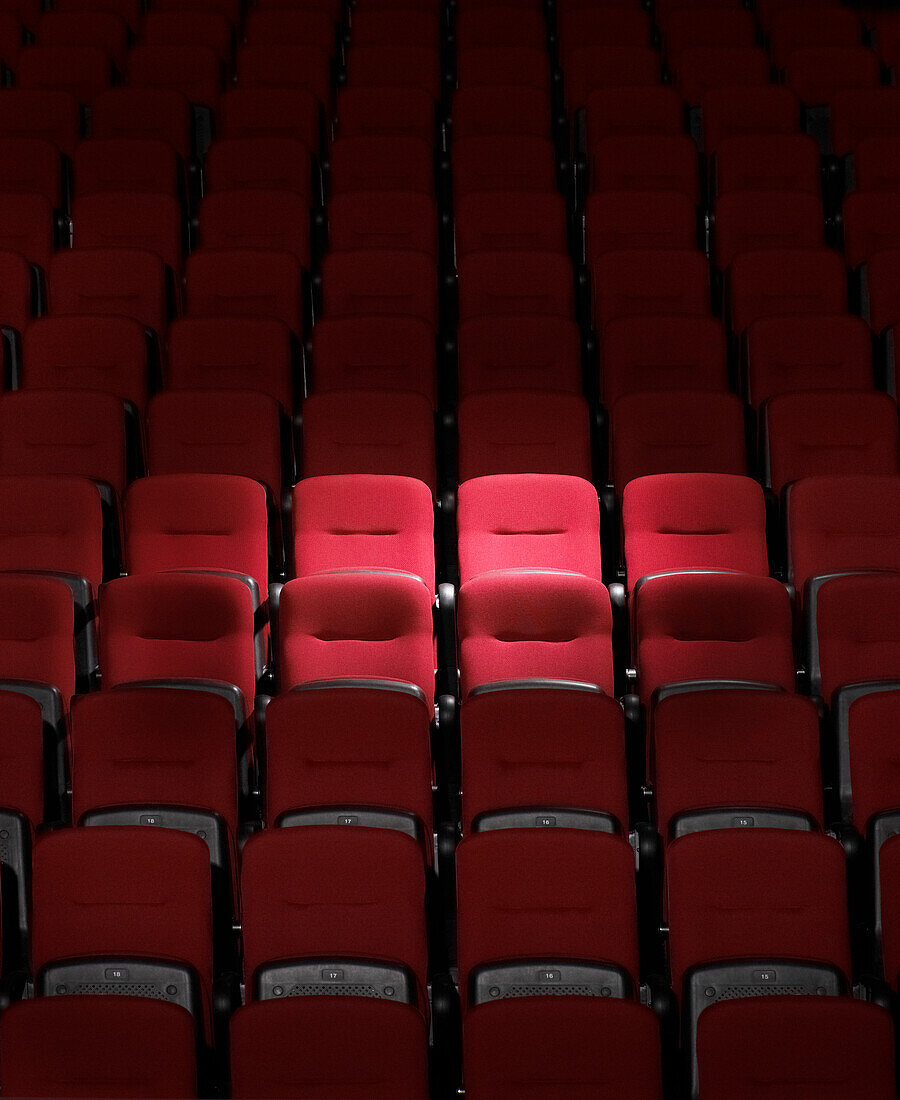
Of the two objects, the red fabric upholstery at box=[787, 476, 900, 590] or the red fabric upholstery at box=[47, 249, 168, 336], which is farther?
the red fabric upholstery at box=[47, 249, 168, 336]

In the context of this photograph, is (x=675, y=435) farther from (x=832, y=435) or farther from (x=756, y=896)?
(x=756, y=896)

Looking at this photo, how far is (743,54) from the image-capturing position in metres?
3.37

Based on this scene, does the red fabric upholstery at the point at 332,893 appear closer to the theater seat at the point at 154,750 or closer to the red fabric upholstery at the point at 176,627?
the theater seat at the point at 154,750

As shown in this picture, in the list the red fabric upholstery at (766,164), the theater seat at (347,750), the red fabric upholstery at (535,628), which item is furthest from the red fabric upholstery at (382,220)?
the theater seat at (347,750)

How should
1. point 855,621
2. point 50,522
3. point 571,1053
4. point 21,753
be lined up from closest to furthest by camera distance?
point 571,1053, point 21,753, point 855,621, point 50,522

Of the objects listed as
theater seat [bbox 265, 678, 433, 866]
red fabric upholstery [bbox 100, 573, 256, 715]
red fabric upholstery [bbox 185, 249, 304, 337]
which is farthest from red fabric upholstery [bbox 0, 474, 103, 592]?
red fabric upholstery [bbox 185, 249, 304, 337]

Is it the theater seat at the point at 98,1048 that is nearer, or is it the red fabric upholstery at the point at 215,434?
the theater seat at the point at 98,1048

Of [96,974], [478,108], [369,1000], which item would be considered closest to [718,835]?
[369,1000]

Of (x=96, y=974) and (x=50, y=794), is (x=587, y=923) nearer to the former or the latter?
(x=96, y=974)

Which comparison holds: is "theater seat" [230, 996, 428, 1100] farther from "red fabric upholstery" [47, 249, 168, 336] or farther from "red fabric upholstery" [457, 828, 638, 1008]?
"red fabric upholstery" [47, 249, 168, 336]

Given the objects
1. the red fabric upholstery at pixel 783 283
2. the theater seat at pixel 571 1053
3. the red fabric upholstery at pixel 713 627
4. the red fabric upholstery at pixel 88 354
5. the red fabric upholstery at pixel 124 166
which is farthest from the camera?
the red fabric upholstery at pixel 124 166

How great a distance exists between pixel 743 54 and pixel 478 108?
703 mm

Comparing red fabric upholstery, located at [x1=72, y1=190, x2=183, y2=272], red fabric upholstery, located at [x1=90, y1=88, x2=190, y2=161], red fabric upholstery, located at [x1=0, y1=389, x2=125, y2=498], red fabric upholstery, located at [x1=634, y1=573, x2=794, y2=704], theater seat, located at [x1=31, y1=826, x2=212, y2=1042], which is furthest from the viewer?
red fabric upholstery, located at [x1=90, y1=88, x2=190, y2=161]

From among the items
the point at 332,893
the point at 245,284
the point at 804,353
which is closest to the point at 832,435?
the point at 804,353
